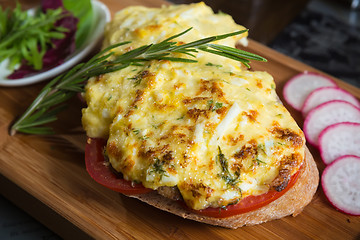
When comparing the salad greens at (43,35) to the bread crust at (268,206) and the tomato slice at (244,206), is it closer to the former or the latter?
the bread crust at (268,206)

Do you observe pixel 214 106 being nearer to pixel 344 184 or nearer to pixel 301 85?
pixel 344 184

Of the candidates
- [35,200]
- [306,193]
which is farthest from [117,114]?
[306,193]

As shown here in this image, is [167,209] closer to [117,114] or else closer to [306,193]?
[117,114]

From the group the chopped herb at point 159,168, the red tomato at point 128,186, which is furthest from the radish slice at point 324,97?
the chopped herb at point 159,168

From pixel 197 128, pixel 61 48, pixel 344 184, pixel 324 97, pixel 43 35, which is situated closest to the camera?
pixel 197 128

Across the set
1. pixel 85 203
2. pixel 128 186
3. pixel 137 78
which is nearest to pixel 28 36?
pixel 137 78

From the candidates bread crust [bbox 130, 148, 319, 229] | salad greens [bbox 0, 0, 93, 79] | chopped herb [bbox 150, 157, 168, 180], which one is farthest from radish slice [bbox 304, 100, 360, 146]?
salad greens [bbox 0, 0, 93, 79]

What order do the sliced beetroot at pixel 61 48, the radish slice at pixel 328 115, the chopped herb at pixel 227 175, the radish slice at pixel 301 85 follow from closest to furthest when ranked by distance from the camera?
the chopped herb at pixel 227 175 < the radish slice at pixel 328 115 < the radish slice at pixel 301 85 < the sliced beetroot at pixel 61 48

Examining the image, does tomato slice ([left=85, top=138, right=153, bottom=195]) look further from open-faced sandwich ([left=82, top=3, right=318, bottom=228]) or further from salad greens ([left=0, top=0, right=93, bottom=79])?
salad greens ([left=0, top=0, right=93, bottom=79])
